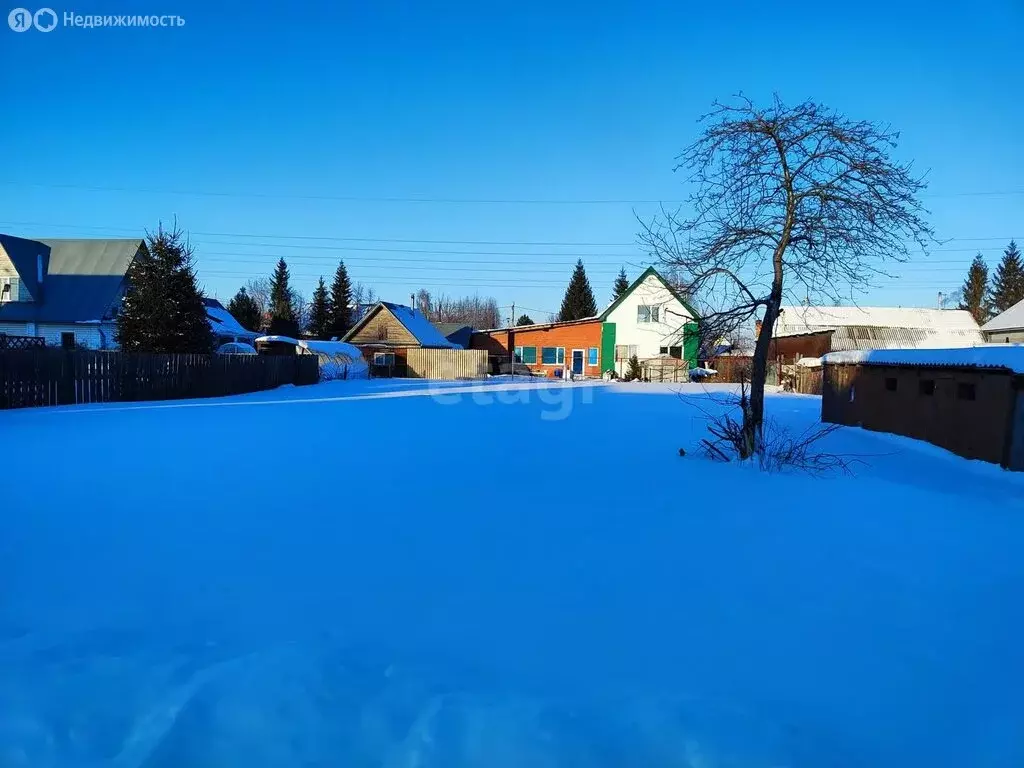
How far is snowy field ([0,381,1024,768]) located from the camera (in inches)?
103

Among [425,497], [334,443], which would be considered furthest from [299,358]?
[425,497]

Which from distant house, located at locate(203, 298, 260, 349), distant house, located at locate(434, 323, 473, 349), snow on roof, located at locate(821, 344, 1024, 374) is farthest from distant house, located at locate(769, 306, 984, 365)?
distant house, located at locate(434, 323, 473, 349)

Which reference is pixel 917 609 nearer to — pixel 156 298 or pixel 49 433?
pixel 49 433

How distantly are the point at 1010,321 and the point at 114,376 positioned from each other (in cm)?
4407

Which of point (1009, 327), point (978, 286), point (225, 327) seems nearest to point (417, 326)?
point (225, 327)

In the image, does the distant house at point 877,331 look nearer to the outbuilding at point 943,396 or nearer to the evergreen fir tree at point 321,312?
the outbuilding at point 943,396

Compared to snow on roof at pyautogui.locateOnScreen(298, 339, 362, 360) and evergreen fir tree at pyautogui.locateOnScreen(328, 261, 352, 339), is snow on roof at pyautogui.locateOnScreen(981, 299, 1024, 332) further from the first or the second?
evergreen fir tree at pyautogui.locateOnScreen(328, 261, 352, 339)

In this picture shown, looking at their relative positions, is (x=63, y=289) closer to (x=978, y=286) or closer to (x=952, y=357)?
(x=952, y=357)

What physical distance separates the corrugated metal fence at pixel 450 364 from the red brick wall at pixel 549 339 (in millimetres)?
7363

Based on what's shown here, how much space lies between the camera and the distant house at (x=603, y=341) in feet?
145

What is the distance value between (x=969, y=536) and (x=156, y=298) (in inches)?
926

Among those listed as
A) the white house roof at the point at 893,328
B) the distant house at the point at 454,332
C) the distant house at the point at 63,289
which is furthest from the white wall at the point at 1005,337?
the distant house at the point at 454,332

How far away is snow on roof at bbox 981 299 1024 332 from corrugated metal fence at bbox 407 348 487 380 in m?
30.5

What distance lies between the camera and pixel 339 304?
59.7 metres
